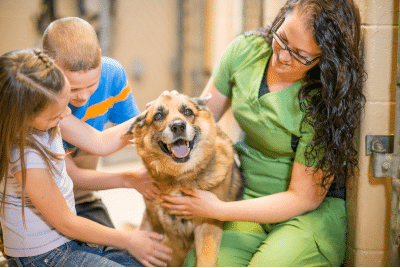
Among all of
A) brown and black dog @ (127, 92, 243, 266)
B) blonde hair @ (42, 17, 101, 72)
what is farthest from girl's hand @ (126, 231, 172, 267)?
blonde hair @ (42, 17, 101, 72)

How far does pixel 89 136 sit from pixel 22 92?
1.28ft

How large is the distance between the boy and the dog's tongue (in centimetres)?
30

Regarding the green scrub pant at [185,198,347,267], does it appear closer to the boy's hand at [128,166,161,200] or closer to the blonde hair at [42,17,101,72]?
the boy's hand at [128,166,161,200]

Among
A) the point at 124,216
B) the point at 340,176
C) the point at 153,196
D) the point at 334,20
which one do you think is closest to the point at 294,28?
the point at 334,20

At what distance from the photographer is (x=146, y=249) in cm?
119

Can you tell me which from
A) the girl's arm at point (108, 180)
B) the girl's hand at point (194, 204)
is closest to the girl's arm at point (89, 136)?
the girl's arm at point (108, 180)

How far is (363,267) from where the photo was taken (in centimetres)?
120

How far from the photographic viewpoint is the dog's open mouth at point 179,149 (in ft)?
4.08

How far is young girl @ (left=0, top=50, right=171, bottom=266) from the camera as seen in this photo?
0.82 meters

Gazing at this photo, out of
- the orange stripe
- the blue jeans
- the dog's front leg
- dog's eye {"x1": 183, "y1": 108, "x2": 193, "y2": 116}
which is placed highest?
the orange stripe

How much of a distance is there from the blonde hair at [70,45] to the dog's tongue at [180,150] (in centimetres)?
47

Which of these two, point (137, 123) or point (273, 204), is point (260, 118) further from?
point (137, 123)

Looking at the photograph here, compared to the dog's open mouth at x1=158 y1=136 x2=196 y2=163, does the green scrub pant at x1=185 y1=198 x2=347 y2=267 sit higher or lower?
lower

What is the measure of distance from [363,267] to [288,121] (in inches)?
25.7
